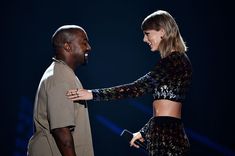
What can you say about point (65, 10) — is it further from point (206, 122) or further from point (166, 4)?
point (206, 122)

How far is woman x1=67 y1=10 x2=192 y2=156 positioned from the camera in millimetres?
2486

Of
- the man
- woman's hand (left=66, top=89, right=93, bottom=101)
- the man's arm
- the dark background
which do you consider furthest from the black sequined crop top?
the dark background

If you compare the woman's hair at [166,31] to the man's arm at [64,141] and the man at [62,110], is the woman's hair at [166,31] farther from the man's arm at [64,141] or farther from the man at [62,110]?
the man's arm at [64,141]

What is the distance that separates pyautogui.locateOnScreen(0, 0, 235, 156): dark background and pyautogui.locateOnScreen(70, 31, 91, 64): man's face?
2055 mm

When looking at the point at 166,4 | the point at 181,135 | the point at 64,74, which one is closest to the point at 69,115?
the point at 64,74

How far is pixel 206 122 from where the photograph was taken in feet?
14.0

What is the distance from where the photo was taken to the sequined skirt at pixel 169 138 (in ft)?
8.14

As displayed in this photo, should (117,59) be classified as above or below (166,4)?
below

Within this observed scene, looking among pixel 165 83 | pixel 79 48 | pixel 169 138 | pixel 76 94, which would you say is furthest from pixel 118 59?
pixel 76 94

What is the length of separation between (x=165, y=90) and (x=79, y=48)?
2.21 ft

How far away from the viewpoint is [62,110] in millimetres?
1934

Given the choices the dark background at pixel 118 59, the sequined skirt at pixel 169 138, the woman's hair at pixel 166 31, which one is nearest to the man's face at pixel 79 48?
Answer: the woman's hair at pixel 166 31

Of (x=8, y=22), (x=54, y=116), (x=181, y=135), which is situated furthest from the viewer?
(x=8, y=22)

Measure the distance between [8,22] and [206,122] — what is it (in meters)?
2.55
